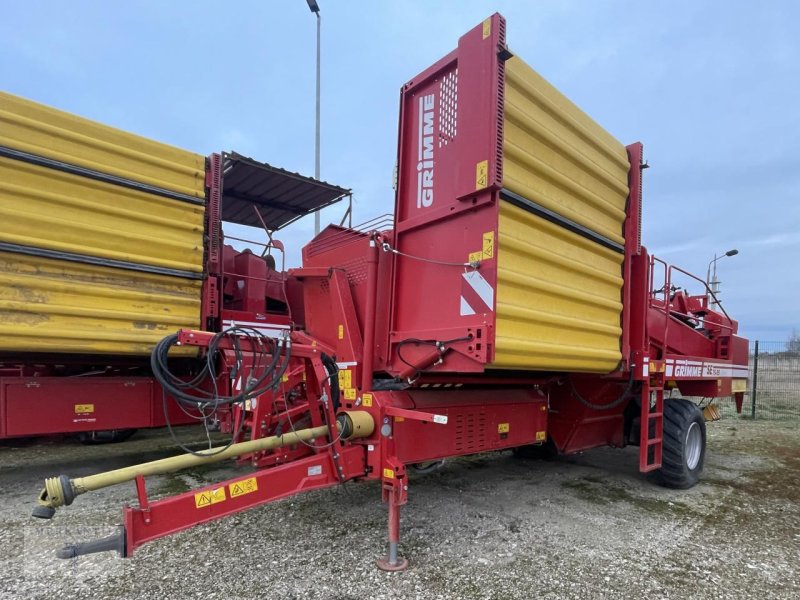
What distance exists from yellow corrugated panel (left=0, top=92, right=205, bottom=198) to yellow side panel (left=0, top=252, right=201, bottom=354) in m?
0.98

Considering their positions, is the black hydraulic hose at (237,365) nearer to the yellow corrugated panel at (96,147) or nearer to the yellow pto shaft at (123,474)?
the yellow pto shaft at (123,474)

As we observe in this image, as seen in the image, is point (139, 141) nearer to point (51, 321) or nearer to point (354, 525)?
point (51, 321)

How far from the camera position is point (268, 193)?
24.6 feet

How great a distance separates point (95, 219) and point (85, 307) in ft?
2.81

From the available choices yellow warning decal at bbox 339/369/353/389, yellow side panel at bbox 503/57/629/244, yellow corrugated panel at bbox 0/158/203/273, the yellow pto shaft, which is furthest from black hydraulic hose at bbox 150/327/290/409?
yellow corrugated panel at bbox 0/158/203/273

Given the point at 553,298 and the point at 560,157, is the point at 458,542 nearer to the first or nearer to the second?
the point at 553,298

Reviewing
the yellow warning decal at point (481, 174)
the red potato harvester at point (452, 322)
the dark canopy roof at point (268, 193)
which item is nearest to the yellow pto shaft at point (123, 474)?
the red potato harvester at point (452, 322)

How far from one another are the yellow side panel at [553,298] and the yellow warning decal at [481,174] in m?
0.18

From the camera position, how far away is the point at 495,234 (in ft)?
10.5

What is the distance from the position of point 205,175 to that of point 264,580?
13.9ft

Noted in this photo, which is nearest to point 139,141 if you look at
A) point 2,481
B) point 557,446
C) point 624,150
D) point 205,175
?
point 205,175

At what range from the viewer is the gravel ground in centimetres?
316

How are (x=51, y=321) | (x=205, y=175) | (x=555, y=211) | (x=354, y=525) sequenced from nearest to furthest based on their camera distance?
(x=555, y=211), (x=354, y=525), (x=51, y=321), (x=205, y=175)

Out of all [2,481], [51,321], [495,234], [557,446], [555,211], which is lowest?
[2,481]
